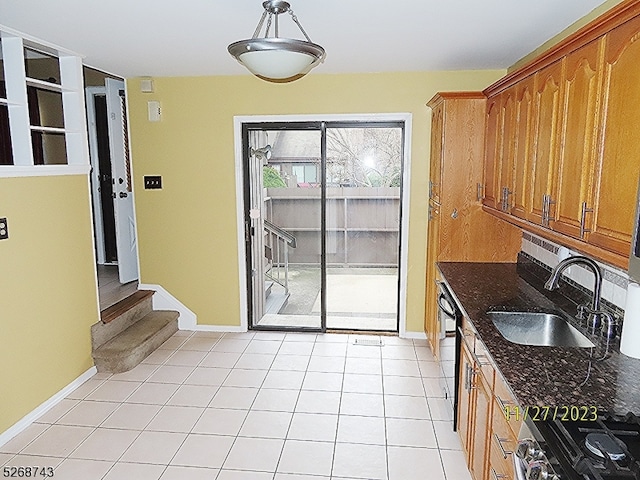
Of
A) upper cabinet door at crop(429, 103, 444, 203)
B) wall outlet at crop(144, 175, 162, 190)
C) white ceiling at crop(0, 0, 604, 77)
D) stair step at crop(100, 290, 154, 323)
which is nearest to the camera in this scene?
white ceiling at crop(0, 0, 604, 77)

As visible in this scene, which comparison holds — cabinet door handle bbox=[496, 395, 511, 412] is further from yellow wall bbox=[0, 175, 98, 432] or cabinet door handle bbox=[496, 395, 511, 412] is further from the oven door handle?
yellow wall bbox=[0, 175, 98, 432]

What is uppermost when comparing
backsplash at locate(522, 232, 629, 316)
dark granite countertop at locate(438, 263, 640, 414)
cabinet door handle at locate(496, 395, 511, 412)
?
backsplash at locate(522, 232, 629, 316)

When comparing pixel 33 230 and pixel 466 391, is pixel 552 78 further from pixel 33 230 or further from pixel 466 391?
pixel 33 230

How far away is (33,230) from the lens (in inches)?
116

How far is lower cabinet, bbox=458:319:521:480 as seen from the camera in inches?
67.3

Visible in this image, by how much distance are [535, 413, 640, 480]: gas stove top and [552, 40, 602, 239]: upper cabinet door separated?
74 cm

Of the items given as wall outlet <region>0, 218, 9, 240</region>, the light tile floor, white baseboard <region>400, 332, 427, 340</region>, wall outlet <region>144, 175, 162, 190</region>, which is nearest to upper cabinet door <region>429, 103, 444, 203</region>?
white baseboard <region>400, 332, 427, 340</region>

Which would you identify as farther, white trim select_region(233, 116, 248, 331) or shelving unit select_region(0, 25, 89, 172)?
white trim select_region(233, 116, 248, 331)

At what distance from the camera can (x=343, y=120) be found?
→ 13.5 ft

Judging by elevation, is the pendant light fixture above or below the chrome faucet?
above

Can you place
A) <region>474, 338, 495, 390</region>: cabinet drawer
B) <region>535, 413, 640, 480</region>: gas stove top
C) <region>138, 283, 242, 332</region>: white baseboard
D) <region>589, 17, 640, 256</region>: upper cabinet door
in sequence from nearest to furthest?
<region>535, 413, 640, 480</region>: gas stove top < <region>589, 17, 640, 256</region>: upper cabinet door < <region>474, 338, 495, 390</region>: cabinet drawer < <region>138, 283, 242, 332</region>: white baseboard

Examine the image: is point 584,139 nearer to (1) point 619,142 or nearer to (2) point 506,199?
(1) point 619,142

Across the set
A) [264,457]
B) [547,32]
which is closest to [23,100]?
[264,457]

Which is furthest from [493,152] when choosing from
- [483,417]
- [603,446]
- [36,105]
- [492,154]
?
[36,105]
